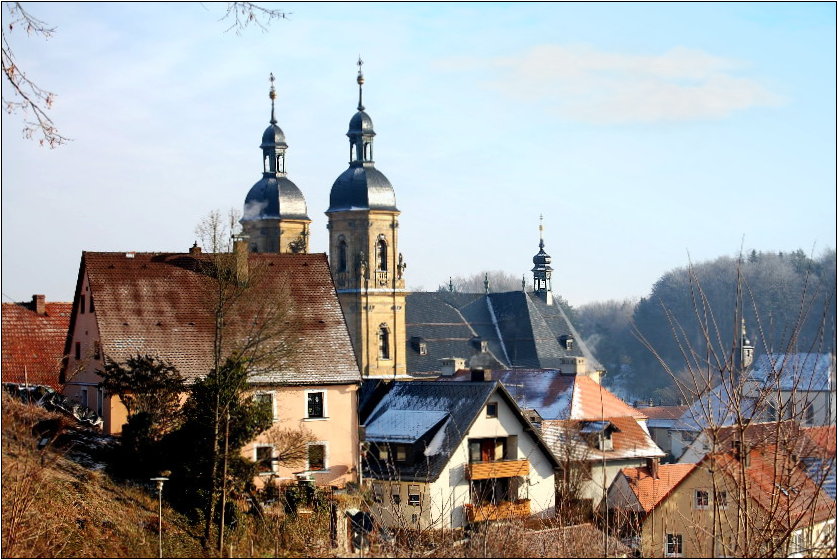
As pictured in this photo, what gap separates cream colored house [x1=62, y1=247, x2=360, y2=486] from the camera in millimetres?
29734

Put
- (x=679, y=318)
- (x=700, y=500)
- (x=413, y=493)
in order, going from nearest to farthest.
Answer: (x=700, y=500) < (x=413, y=493) < (x=679, y=318)

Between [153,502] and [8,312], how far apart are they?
11.4 metres

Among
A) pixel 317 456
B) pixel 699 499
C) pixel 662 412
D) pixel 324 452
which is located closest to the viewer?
pixel 317 456

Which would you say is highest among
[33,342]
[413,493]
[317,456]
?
[33,342]

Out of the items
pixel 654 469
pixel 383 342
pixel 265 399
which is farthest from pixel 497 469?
pixel 383 342

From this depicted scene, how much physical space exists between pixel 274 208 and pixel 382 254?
692 centimetres

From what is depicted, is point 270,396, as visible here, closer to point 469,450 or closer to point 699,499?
point 469,450

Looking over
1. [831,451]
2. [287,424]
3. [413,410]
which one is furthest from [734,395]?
[413,410]

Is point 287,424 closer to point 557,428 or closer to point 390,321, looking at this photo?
point 557,428

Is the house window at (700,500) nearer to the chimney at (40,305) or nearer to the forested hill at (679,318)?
the chimney at (40,305)

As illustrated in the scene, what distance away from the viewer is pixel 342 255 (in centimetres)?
7988

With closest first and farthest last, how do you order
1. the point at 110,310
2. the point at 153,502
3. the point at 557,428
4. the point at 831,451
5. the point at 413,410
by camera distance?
the point at 831,451 → the point at 153,502 → the point at 110,310 → the point at 413,410 → the point at 557,428

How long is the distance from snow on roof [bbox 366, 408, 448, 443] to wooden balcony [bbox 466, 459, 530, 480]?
76.2 inches

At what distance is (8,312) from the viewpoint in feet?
114
